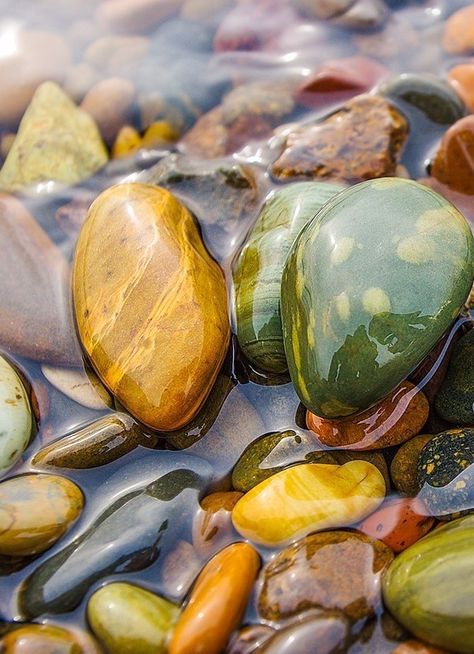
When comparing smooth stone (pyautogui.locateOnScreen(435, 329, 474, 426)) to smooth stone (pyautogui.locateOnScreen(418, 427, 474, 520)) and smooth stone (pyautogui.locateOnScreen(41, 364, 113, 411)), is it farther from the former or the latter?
smooth stone (pyautogui.locateOnScreen(41, 364, 113, 411))

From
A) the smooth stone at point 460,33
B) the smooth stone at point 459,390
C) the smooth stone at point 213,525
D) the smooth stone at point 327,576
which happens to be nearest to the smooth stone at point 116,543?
the smooth stone at point 213,525

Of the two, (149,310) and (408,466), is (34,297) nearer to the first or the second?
(149,310)

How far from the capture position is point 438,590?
1.60 m

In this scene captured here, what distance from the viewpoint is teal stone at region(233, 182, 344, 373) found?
→ 6.89 feet

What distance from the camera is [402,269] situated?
179 centimetres

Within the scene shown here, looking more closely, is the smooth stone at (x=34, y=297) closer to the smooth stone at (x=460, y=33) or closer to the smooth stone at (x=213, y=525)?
the smooth stone at (x=213, y=525)

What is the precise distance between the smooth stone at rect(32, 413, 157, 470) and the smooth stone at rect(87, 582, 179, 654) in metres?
0.41

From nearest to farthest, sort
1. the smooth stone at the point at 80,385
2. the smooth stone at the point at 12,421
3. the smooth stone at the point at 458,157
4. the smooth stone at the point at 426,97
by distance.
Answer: the smooth stone at the point at 12,421 → the smooth stone at the point at 80,385 → the smooth stone at the point at 458,157 → the smooth stone at the point at 426,97

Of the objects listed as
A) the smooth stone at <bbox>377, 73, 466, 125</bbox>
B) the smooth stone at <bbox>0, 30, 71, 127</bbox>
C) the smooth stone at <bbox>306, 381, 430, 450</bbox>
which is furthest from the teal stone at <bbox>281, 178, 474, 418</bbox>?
the smooth stone at <bbox>0, 30, 71, 127</bbox>

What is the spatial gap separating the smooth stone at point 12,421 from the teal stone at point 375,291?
89 centimetres

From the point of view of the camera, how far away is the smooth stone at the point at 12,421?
2.01m

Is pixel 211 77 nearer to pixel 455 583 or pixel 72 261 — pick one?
pixel 72 261

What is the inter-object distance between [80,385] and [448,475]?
3.99ft

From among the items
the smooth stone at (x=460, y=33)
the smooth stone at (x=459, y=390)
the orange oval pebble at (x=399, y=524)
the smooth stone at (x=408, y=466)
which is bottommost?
the orange oval pebble at (x=399, y=524)
